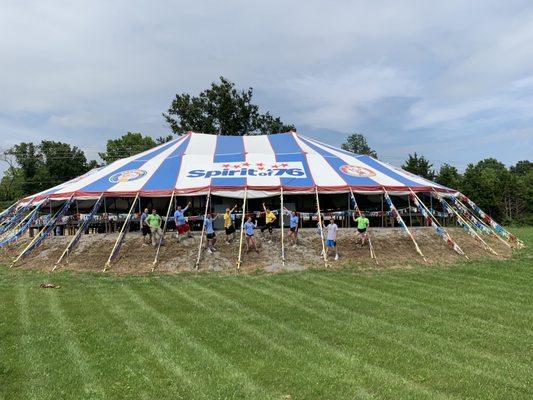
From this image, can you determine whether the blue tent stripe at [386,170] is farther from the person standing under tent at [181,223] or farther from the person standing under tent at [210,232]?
the person standing under tent at [181,223]

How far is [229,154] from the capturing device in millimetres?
17344

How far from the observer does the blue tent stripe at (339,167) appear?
1438cm

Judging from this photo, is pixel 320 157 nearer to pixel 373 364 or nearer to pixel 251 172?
pixel 251 172

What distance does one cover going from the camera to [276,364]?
450 centimetres

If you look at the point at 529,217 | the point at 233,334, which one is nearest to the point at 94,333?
the point at 233,334

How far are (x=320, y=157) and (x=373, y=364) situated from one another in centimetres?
1272

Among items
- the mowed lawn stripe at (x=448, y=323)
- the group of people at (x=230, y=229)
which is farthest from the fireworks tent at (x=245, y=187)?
the mowed lawn stripe at (x=448, y=323)

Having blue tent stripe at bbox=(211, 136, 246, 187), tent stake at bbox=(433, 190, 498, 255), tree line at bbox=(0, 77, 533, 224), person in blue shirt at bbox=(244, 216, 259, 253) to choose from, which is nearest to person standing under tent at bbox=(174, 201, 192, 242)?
blue tent stripe at bbox=(211, 136, 246, 187)

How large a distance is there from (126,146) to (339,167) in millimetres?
40487

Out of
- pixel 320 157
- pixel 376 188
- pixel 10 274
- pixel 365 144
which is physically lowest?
pixel 10 274

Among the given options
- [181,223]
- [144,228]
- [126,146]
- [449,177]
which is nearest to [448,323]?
[181,223]

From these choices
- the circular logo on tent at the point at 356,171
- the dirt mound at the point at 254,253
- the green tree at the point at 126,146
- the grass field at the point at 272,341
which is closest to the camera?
the grass field at the point at 272,341

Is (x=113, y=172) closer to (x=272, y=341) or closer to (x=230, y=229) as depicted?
(x=230, y=229)

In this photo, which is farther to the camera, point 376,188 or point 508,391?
point 376,188
